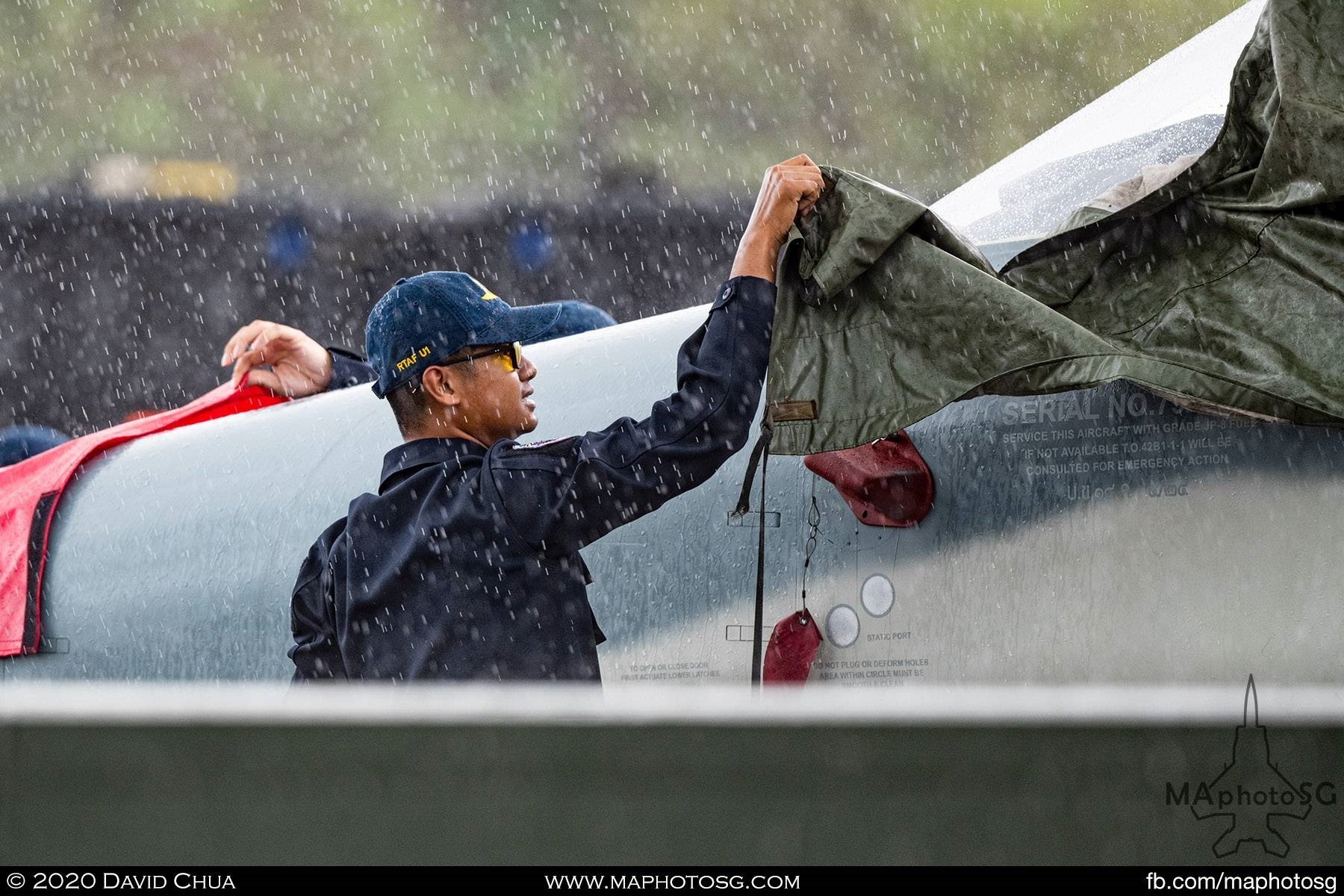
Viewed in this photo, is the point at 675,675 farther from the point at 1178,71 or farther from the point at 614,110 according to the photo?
the point at 614,110

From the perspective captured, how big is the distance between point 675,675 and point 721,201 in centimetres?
1140

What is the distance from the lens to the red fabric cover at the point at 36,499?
3.99 meters

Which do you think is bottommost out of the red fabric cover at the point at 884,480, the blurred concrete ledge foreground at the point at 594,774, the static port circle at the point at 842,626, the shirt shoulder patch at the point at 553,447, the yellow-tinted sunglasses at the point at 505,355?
the blurred concrete ledge foreground at the point at 594,774

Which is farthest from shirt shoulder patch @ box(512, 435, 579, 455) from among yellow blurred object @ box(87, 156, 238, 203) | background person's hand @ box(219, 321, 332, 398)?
yellow blurred object @ box(87, 156, 238, 203)

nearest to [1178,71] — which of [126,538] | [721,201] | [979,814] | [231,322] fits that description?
[979,814]

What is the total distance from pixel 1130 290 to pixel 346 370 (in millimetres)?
2788

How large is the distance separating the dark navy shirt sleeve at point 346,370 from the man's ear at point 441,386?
175 centimetres

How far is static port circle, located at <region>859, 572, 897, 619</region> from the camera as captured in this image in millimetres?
2650

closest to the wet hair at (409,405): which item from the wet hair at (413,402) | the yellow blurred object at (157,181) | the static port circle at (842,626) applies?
the wet hair at (413,402)

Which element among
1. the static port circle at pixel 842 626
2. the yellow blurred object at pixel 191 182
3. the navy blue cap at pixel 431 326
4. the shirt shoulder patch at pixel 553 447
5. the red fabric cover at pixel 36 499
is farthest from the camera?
the yellow blurred object at pixel 191 182

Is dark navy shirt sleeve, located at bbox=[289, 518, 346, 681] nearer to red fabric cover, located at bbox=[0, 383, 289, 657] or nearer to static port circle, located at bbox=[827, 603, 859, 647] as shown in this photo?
static port circle, located at bbox=[827, 603, 859, 647]

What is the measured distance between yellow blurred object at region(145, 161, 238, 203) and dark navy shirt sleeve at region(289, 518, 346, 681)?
10.0 m

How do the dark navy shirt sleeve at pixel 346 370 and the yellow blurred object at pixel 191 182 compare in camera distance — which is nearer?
the dark navy shirt sleeve at pixel 346 370

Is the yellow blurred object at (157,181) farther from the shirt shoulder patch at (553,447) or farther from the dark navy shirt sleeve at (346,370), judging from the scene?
the shirt shoulder patch at (553,447)
